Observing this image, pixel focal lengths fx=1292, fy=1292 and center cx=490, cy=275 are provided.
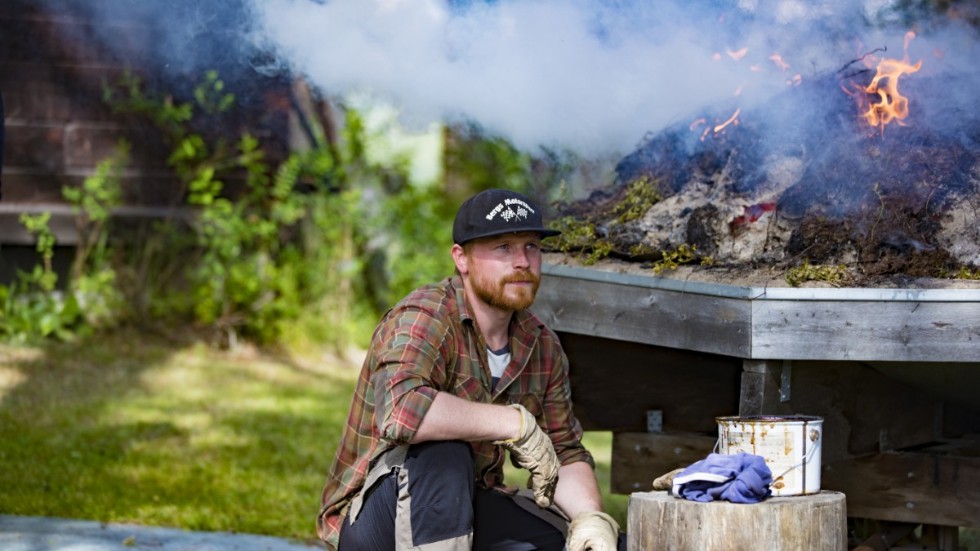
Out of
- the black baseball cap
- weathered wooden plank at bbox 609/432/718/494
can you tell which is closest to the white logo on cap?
the black baseball cap

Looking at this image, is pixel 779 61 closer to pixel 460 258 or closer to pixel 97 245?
pixel 460 258

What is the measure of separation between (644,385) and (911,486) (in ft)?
3.28

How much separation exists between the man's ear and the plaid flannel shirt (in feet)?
0.15

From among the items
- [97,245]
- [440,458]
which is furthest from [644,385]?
[97,245]

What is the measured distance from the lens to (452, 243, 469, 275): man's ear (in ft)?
12.3

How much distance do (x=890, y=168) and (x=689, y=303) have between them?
756 millimetres

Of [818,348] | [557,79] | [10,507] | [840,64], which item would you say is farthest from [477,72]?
[10,507]

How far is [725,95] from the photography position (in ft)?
14.8

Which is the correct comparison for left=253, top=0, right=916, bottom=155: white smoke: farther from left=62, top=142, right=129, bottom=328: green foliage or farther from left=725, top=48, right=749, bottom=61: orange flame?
left=62, top=142, right=129, bottom=328: green foliage

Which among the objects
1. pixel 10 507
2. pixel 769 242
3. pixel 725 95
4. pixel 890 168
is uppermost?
pixel 725 95

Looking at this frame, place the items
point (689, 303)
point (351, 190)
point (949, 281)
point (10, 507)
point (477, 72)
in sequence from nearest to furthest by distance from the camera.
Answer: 1. point (949, 281)
2. point (689, 303)
3. point (477, 72)
4. point (10, 507)
5. point (351, 190)

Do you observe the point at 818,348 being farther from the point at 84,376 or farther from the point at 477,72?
the point at 84,376

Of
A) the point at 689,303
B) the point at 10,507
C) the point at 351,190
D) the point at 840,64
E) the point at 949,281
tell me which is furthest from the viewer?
the point at 351,190

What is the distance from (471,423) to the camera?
3.38 meters
